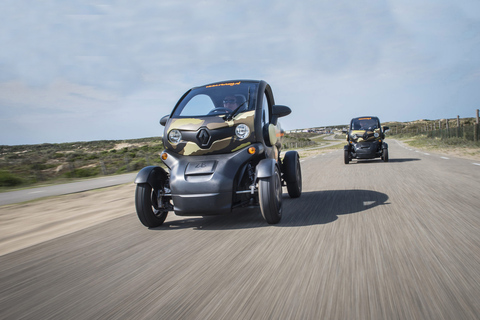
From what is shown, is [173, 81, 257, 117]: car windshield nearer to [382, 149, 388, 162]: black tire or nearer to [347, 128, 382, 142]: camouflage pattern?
[382, 149, 388, 162]: black tire

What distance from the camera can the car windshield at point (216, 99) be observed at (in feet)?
16.5

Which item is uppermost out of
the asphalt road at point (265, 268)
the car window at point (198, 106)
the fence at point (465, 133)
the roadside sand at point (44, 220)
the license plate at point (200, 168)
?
the car window at point (198, 106)

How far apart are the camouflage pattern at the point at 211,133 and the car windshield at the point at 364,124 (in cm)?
1137

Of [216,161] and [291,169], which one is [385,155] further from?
[216,161]

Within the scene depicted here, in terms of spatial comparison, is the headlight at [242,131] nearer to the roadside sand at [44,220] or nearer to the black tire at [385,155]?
the roadside sand at [44,220]

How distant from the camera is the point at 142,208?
14.6 feet

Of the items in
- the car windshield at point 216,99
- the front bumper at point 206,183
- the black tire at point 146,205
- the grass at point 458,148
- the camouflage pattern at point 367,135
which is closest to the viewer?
the front bumper at point 206,183

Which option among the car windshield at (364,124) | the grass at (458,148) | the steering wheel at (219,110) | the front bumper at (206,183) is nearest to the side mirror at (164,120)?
the steering wheel at (219,110)

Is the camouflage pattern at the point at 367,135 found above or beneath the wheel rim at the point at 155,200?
above

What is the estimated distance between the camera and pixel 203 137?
4.51 metres

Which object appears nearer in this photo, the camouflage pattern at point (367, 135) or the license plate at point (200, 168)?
the license plate at point (200, 168)

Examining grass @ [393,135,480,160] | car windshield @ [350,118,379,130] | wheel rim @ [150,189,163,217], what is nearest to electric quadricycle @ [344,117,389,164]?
car windshield @ [350,118,379,130]

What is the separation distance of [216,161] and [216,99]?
1296 mm

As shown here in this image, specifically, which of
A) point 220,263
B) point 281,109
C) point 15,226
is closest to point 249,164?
point 281,109
